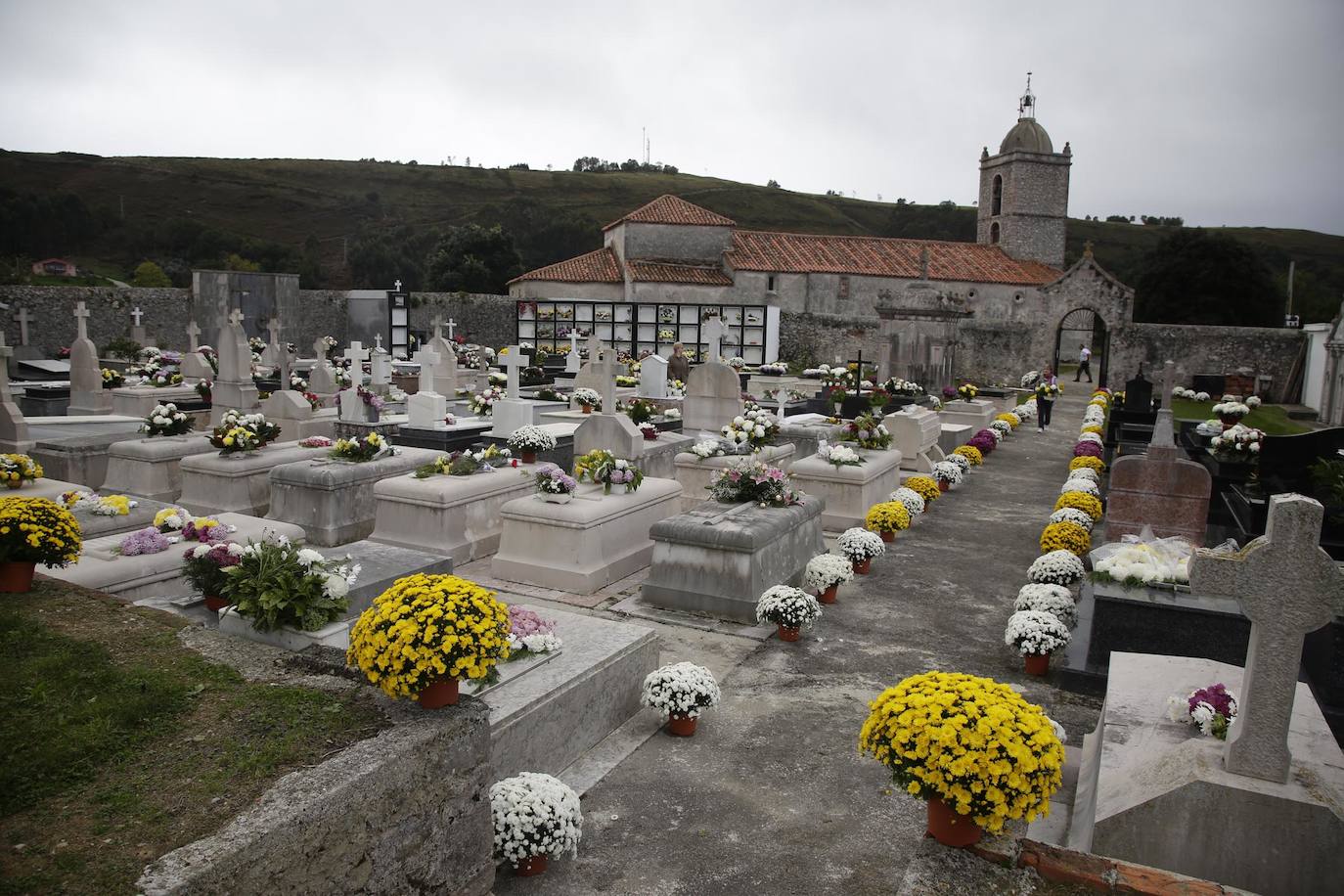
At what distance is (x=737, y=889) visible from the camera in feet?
12.3

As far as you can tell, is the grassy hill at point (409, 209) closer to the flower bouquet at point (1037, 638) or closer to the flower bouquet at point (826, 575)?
the flower bouquet at point (826, 575)

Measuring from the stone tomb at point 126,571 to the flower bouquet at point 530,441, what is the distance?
4024mm

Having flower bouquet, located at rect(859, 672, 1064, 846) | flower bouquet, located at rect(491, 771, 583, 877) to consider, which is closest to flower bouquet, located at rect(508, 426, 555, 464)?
flower bouquet, located at rect(491, 771, 583, 877)

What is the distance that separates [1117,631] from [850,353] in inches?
1333

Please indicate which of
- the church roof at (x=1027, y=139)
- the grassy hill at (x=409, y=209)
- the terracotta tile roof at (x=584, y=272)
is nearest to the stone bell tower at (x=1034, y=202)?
the church roof at (x=1027, y=139)

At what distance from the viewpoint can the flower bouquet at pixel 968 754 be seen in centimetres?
313

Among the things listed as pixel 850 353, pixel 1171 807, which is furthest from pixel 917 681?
pixel 850 353

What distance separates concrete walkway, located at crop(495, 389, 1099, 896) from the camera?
387cm

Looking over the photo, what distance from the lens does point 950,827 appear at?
3.22 m

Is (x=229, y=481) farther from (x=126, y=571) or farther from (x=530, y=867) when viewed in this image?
(x=530, y=867)

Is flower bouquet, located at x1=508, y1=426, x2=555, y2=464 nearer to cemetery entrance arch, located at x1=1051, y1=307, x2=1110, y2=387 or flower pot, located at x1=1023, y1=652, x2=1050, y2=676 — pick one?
flower pot, located at x1=1023, y1=652, x2=1050, y2=676

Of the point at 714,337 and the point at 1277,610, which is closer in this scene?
the point at 1277,610

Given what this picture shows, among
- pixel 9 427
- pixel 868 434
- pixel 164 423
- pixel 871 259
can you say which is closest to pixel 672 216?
pixel 871 259

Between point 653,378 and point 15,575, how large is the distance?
12164 mm
